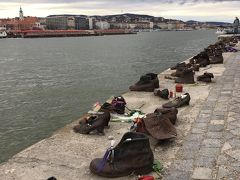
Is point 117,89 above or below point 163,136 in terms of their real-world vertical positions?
below

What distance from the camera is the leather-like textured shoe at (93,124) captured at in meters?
8.89

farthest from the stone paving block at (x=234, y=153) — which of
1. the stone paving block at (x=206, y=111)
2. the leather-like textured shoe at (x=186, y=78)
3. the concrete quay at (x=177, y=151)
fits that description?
the leather-like textured shoe at (x=186, y=78)

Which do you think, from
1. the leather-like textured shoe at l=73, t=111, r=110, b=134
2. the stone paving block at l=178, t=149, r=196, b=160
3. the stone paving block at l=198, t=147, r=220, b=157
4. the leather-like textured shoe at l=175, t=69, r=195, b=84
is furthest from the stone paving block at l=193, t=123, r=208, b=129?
the leather-like textured shoe at l=175, t=69, r=195, b=84

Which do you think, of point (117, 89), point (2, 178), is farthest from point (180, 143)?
point (117, 89)

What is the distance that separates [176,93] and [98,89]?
9.88m

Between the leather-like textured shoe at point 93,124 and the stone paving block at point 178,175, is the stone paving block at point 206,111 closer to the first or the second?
the leather-like textured shoe at point 93,124

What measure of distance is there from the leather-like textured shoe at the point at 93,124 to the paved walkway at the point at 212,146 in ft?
5.84

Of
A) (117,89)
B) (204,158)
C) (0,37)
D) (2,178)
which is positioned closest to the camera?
(2,178)

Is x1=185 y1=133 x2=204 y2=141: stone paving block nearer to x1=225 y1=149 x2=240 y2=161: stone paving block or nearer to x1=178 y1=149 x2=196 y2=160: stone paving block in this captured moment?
x1=178 y1=149 x2=196 y2=160: stone paving block

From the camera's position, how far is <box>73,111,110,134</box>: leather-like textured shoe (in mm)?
8891

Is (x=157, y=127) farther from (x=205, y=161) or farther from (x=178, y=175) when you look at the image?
(x=178, y=175)

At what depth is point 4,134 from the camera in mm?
12867

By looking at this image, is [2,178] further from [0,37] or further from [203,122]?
[0,37]

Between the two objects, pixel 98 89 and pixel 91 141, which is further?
Answer: pixel 98 89
